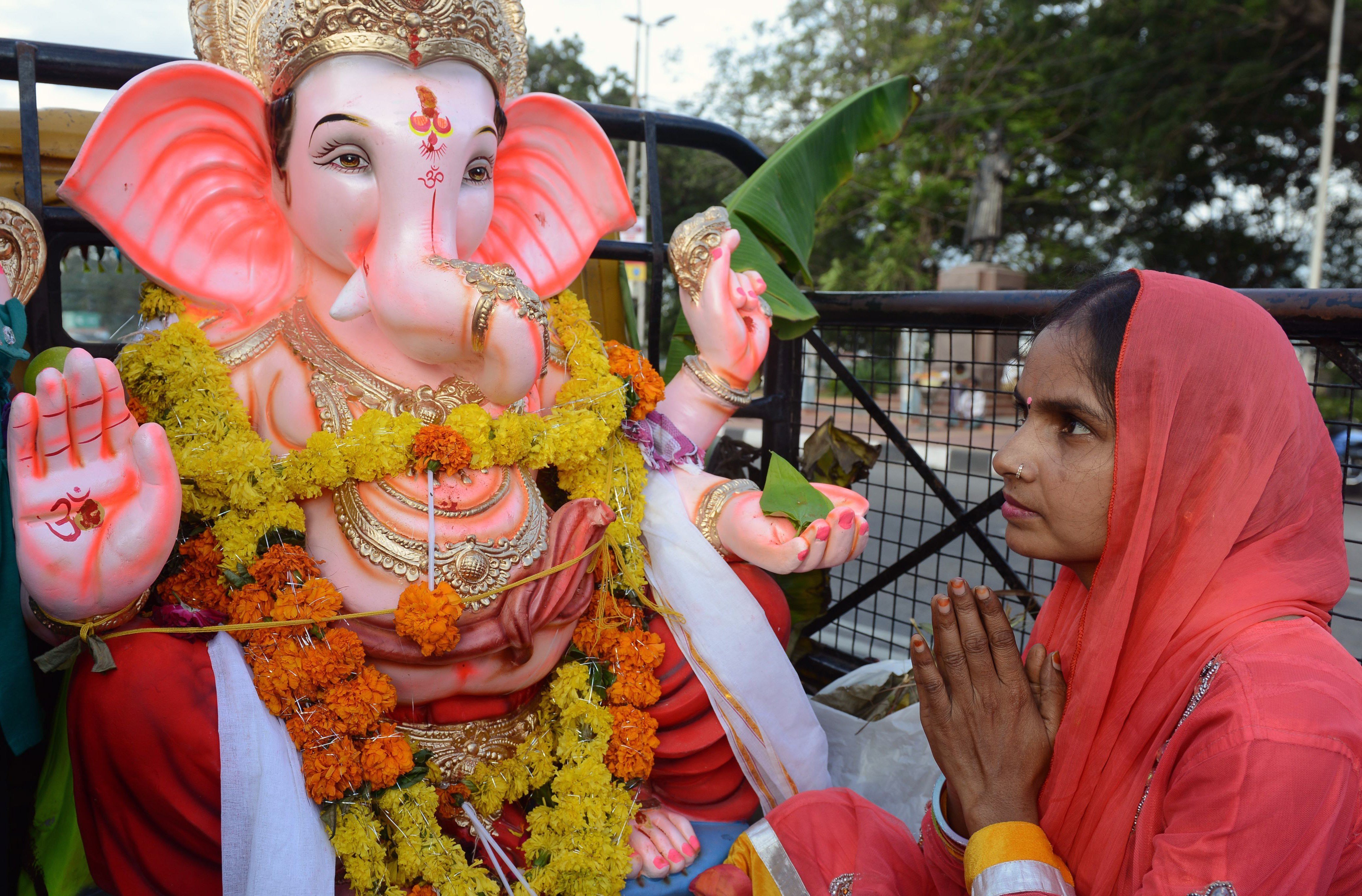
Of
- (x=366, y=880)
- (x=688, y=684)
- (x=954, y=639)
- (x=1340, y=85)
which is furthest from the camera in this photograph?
(x=1340, y=85)

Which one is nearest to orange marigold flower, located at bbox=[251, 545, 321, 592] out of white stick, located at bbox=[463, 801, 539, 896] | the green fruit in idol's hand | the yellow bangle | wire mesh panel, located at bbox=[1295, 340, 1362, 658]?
the green fruit in idol's hand

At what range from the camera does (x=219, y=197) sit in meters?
1.89

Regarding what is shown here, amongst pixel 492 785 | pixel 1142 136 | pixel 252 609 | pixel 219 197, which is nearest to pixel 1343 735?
pixel 492 785

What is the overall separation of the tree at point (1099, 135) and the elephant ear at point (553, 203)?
1316cm

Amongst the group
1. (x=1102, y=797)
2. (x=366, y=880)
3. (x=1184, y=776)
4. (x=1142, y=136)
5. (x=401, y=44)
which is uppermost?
(x=1142, y=136)

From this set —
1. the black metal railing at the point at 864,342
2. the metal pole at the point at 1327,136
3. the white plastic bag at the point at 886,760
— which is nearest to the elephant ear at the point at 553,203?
the black metal railing at the point at 864,342

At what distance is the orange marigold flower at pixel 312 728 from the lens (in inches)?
65.1

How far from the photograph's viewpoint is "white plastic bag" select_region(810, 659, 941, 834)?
243 cm

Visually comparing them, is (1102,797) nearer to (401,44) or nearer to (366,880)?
(366,880)

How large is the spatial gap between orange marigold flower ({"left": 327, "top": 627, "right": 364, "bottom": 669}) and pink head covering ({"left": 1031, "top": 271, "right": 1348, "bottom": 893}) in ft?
3.96

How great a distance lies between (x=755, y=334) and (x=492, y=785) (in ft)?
3.78

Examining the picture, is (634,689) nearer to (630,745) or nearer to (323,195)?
(630,745)

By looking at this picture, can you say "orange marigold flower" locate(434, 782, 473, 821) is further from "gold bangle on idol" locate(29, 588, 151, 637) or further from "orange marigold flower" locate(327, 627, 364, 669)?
"gold bangle on idol" locate(29, 588, 151, 637)

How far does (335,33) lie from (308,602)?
104cm
